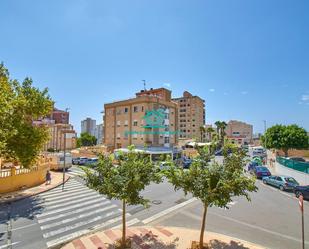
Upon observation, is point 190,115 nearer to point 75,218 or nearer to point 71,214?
point 71,214

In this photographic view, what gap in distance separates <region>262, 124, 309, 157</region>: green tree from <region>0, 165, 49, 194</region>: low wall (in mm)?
50241

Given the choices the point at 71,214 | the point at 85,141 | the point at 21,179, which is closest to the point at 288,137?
the point at 71,214

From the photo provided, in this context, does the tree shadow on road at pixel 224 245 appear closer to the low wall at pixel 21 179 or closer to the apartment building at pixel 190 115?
the low wall at pixel 21 179

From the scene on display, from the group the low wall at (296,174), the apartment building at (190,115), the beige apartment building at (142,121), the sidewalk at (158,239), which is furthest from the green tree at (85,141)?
the sidewalk at (158,239)

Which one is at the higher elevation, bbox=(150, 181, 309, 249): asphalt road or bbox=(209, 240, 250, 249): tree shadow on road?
bbox=(209, 240, 250, 249): tree shadow on road

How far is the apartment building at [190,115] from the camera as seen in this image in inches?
3669

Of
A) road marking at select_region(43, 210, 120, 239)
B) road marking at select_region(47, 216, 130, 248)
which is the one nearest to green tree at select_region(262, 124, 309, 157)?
road marking at select_region(43, 210, 120, 239)

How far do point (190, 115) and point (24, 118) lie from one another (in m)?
80.4

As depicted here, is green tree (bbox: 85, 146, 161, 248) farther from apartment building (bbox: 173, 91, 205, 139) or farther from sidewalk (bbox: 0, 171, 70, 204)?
apartment building (bbox: 173, 91, 205, 139)

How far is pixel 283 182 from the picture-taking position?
2300 cm

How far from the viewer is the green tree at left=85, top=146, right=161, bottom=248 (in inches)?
345

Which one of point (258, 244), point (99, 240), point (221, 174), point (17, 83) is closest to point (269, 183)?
point (258, 244)

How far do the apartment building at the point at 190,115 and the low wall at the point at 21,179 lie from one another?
73248 mm

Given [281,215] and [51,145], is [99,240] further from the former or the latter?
[51,145]
